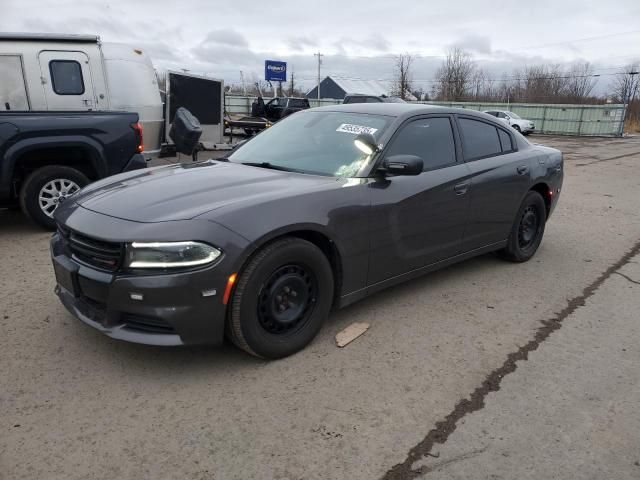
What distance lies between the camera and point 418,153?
3934mm

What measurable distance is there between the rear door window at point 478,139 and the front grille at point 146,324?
2838mm

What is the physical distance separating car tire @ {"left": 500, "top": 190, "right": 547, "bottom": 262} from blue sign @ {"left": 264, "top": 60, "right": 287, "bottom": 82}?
34440mm

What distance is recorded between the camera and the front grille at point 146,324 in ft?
9.07

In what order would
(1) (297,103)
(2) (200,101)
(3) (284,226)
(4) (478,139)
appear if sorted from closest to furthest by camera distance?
(3) (284,226) < (4) (478,139) < (2) (200,101) < (1) (297,103)

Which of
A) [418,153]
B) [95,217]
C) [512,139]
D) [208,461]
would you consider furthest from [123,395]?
[512,139]

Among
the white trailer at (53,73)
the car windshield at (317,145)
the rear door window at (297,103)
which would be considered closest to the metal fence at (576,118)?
the rear door window at (297,103)

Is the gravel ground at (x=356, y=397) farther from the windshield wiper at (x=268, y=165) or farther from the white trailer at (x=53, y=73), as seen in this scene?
the white trailer at (x=53, y=73)

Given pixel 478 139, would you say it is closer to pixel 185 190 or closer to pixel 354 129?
pixel 354 129

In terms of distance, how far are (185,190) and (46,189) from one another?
11.4 feet

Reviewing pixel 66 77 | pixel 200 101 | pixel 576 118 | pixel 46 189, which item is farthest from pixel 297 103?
pixel 46 189

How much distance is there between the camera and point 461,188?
414cm

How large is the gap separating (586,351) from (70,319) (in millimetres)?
3605

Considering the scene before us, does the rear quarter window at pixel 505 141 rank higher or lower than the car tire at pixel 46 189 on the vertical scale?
higher

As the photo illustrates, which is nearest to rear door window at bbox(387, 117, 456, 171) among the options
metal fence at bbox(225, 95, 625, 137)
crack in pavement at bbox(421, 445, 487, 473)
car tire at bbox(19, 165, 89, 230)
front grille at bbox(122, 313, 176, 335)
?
front grille at bbox(122, 313, 176, 335)
